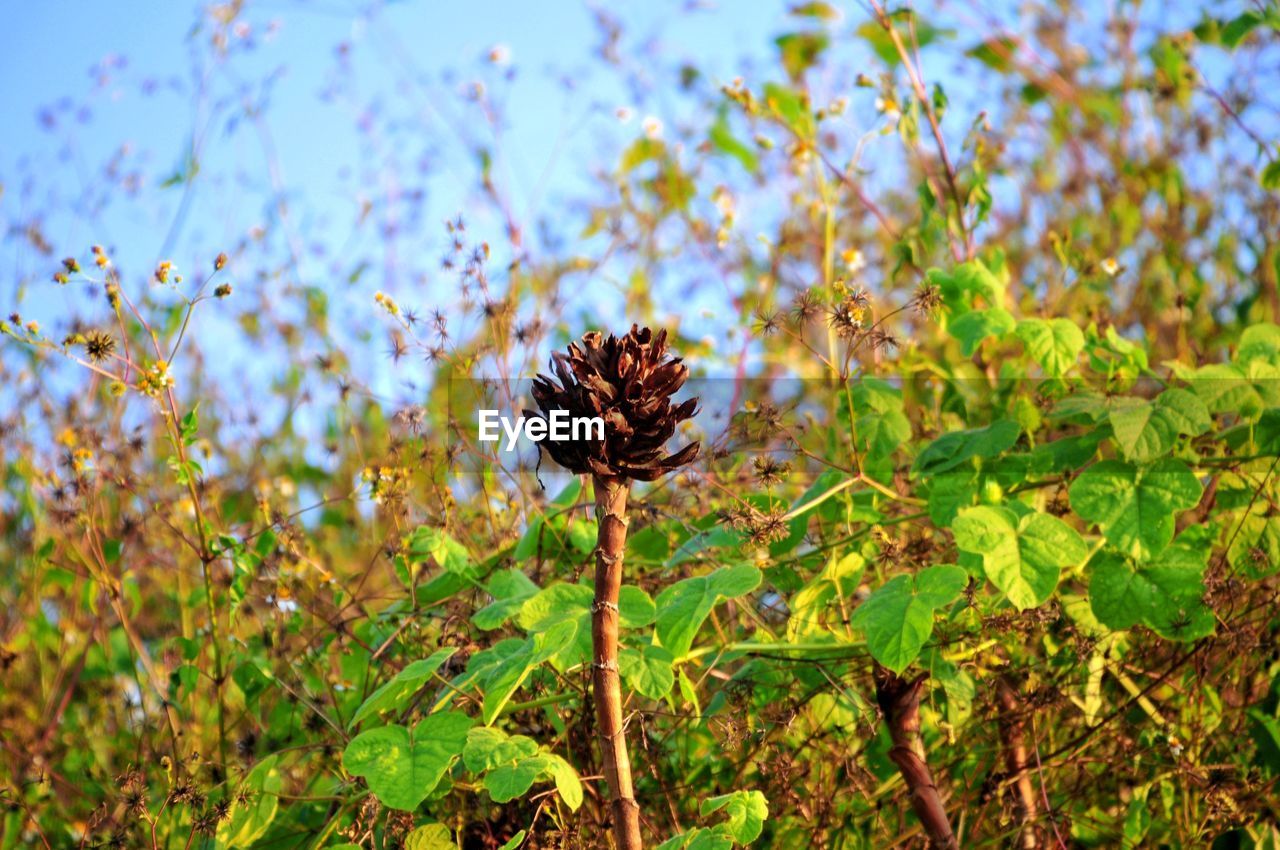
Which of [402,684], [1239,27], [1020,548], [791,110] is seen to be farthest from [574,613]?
[1239,27]

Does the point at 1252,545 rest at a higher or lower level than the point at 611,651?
higher

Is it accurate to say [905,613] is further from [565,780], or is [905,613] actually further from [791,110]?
[791,110]

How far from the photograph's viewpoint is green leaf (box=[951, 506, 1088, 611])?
4.27 feet

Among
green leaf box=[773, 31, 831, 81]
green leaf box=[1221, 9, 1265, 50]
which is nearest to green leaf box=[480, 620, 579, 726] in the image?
green leaf box=[1221, 9, 1265, 50]

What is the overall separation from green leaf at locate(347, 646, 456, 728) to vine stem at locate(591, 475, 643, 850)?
0.62ft

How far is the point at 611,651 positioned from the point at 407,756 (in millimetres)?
257

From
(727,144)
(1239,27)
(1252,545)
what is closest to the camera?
(1252,545)

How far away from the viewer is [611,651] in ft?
3.88

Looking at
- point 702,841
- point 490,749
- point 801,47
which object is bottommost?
point 702,841

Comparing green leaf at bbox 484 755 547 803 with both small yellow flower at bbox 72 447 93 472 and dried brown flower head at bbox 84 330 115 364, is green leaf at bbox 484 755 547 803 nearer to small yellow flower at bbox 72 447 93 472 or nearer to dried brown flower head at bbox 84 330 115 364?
dried brown flower head at bbox 84 330 115 364

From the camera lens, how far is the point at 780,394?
3.37 m

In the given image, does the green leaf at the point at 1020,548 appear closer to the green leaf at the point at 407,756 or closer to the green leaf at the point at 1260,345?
the green leaf at the point at 1260,345

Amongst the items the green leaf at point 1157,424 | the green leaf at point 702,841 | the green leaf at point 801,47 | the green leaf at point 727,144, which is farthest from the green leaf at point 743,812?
the green leaf at point 801,47

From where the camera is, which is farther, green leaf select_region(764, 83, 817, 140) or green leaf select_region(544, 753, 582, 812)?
green leaf select_region(764, 83, 817, 140)
